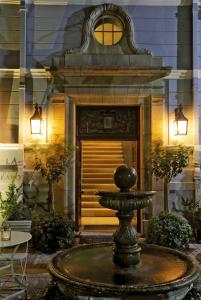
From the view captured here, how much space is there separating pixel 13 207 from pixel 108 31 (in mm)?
4642

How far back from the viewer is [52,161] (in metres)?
7.80

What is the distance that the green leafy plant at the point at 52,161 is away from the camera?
Result: 7781mm

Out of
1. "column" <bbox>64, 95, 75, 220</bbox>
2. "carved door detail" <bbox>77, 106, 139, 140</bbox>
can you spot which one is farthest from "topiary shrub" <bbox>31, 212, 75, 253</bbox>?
"carved door detail" <bbox>77, 106, 139, 140</bbox>

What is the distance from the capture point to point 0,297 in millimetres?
4715

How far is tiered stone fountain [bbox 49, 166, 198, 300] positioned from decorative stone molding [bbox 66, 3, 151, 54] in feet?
16.1

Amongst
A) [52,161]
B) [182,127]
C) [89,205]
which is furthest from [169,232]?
[89,205]

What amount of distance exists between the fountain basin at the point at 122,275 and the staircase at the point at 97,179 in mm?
3793

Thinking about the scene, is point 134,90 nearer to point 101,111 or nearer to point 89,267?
point 101,111

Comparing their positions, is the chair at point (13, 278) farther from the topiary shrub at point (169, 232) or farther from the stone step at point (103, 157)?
the stone step at point (103, 157)

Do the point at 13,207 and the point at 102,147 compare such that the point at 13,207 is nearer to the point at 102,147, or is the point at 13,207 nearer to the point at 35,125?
the point at 35,125

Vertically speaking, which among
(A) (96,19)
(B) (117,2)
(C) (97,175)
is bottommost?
(C) (97,175)

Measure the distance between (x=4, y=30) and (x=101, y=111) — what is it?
2.97 metres

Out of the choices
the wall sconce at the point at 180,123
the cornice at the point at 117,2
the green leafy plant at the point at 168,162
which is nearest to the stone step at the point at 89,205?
the green leafy plant at the point at 168,162

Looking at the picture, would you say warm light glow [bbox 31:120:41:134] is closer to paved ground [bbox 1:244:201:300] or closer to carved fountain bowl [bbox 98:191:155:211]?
paved ground [bbox 1:244:201:300]
